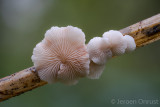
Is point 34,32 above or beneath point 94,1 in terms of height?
beneath

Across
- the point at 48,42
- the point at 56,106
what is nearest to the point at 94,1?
the point at 56,106

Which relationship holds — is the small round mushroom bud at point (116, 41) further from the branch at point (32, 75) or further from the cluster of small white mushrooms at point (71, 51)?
the branch at point (32, 75)

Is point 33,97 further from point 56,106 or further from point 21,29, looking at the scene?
point 21,29

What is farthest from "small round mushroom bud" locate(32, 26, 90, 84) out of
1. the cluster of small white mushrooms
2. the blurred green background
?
the blurred green background

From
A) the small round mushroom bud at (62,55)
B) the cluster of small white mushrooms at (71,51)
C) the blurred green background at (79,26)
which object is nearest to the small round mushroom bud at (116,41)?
the cluster of small white mushrooms at (71,51)

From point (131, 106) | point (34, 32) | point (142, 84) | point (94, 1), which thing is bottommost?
point (131, 106)

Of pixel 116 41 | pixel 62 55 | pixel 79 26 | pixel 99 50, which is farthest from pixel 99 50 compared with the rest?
pixel 79 26

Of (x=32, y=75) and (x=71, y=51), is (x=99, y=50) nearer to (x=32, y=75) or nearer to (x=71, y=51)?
(x=71, y=51)
